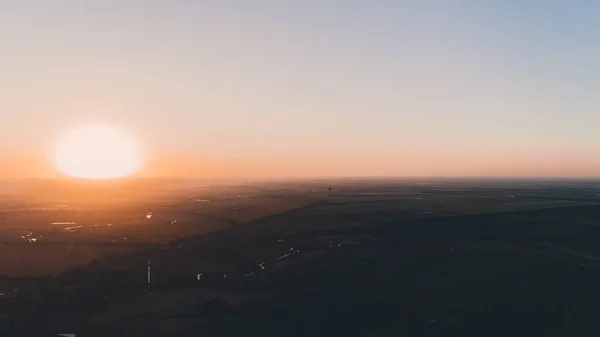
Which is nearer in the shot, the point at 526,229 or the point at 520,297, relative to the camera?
the point at 520,297

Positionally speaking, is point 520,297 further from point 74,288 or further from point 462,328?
point 74,288

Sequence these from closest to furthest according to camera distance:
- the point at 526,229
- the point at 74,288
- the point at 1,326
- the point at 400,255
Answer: the point at 1,326
the point at 74,288
the point at 400,255
the point at 526,229

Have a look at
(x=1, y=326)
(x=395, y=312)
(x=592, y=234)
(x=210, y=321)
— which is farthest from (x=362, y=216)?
(x=1, y=326)

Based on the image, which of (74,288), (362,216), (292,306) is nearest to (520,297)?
(292,306)

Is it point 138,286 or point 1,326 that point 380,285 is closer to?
point 138,286

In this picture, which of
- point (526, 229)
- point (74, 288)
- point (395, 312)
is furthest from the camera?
point (526, 229)

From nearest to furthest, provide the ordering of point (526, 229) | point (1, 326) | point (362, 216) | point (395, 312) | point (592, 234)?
point (1, 326) < point (395, 312) < point (592, 234) < point (526, 229) < point (362, 216)
